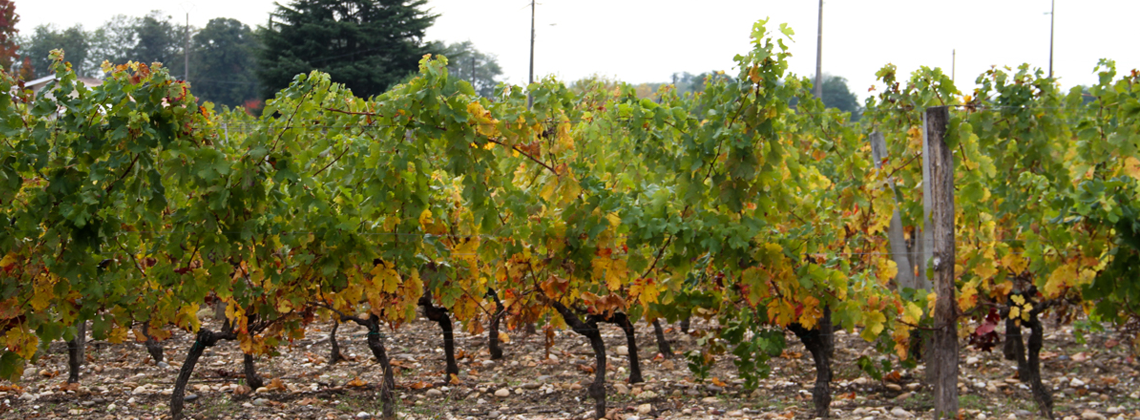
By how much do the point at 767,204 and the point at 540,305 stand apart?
A: 1.31 m

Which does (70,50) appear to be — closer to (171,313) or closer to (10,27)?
(10,27)

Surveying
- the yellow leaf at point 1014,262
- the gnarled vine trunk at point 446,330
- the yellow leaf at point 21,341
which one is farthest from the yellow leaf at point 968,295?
the yellow leaf at point 21,341

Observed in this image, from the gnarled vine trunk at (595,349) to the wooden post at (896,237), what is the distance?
6.10ft

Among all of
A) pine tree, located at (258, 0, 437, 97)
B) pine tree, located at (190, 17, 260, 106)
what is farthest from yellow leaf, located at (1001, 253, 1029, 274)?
pine tree, located at (190, 17, 260, 106)

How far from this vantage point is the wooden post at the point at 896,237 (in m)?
5.11

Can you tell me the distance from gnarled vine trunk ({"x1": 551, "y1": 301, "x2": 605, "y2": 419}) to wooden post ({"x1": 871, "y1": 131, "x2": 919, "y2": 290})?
186 cm

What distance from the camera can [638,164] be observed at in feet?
15.4

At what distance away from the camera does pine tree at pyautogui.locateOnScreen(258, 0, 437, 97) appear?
21.0m

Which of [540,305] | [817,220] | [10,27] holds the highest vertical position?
[10,27]

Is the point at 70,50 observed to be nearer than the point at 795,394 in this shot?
No

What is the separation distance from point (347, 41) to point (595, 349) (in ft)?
60.9

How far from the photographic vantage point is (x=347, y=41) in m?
21.7

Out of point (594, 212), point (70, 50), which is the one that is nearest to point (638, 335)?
point (594, 212)

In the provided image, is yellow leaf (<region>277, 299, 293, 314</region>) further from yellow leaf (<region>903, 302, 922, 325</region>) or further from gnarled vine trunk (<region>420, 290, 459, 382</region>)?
yellow leaf (<region>903, 302, 922, 325</region>)
